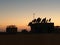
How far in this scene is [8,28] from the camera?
73.2 metres

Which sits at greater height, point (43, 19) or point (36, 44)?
point (43, 19)

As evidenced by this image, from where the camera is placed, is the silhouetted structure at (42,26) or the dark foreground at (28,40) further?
the silhouetted structure at (42,26)

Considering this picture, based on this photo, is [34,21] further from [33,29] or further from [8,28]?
[8,28]

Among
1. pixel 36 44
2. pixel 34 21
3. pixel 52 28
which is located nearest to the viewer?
pixel 36 44

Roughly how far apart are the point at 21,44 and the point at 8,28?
46044mm

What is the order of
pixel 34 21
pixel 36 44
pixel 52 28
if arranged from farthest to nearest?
pixel 34 21, pixel 52 28, pixel 36 44

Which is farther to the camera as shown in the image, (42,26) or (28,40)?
(42,26)

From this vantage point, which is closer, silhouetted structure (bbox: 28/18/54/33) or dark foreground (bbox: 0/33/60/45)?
dark foreground (bbox: 0/33/60/45)

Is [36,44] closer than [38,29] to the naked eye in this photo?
Yes

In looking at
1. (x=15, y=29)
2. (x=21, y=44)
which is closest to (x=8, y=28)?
(x=15, y=29)

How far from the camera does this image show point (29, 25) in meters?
71.1

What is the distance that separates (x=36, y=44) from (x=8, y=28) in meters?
46.4

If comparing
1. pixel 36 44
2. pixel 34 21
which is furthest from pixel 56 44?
pixel 34 21

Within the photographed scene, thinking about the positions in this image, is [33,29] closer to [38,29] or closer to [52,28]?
[38,29]
